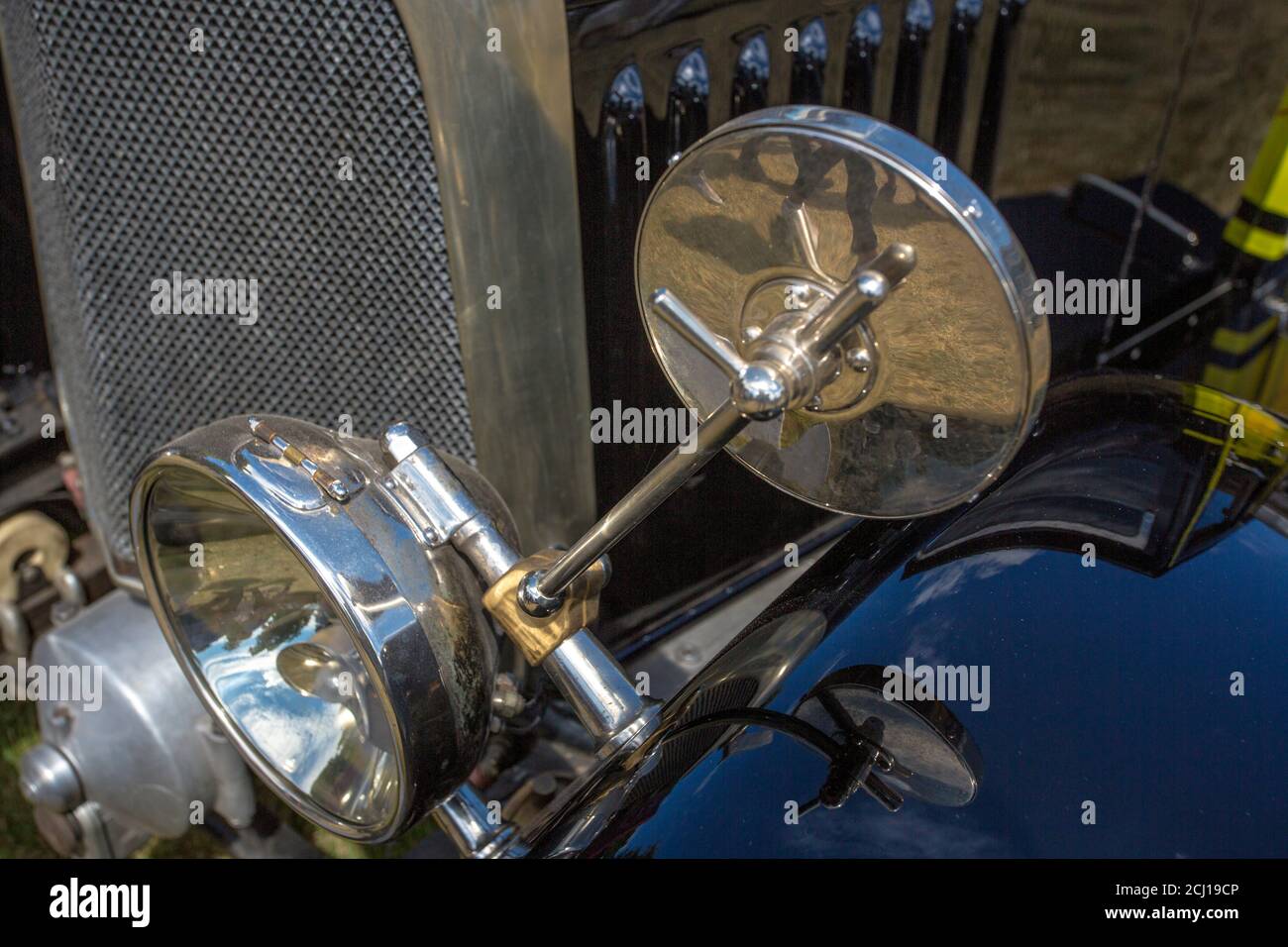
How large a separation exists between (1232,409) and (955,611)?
49 centimetres

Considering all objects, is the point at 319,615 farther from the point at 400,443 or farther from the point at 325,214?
the point at 325,214

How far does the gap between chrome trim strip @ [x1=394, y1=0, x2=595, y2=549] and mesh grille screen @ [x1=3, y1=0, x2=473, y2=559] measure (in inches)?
1.2

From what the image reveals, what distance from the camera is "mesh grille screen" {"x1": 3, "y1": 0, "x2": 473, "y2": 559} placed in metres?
1.21

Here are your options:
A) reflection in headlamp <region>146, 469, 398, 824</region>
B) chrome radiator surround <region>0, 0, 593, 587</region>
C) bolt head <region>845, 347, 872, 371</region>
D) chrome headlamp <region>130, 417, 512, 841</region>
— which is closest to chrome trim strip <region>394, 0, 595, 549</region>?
chrome radiator surround <region>0, 0, 593, 587</region>

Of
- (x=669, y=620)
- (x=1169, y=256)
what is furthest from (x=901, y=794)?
(x=1169, y=256)

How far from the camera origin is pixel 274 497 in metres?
0.90

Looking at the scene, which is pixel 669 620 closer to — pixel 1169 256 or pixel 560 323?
pixel 560 323

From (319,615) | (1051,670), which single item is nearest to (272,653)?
(319,615)

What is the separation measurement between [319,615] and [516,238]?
0.45 meters

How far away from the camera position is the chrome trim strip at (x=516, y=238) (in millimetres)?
1161

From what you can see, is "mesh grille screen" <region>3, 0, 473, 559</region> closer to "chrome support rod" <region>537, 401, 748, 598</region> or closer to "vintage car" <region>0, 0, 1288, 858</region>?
"vintage car" <region>0, 0, 1288, 858</region>

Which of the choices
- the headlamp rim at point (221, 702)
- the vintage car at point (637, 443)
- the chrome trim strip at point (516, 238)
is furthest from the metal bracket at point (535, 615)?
the chrome trim strip at point (516, 238)

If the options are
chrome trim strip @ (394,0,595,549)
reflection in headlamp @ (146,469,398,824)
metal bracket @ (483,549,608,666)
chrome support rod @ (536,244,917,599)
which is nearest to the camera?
chrome support rod @ (536,244,917,599)

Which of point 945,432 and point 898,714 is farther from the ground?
point 945,432
